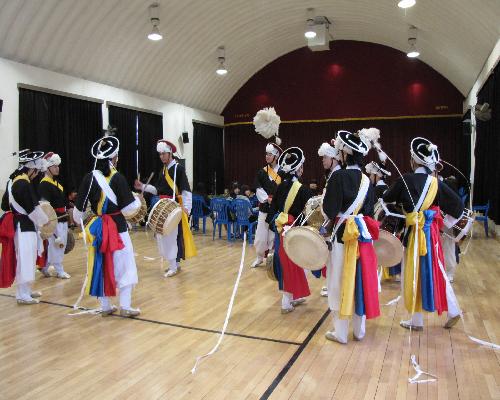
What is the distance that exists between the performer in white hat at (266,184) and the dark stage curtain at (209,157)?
831cm

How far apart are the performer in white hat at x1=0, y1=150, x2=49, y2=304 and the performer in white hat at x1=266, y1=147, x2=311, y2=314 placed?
94.2 inches

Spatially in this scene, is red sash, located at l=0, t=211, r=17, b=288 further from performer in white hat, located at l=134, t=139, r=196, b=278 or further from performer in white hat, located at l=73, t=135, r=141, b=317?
performer in white hat, located at l=134, t=139, r=196, b=278

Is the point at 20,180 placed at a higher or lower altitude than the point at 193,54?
lower

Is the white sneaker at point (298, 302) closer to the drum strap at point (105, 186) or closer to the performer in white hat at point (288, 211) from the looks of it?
the performer in white hat at point (288, 211)

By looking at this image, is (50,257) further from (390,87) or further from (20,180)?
(390,87)

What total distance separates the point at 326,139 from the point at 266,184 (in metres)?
10.2

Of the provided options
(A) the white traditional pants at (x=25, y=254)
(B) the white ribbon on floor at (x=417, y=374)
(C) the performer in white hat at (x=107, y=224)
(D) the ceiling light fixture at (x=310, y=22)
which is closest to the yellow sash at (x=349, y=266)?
(B) the white ribbon on floor at (x=417, y=374)

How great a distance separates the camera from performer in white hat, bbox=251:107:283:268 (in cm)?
604

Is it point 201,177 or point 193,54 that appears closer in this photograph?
point 193,54

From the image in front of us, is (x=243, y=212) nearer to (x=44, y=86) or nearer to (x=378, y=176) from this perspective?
(x=378, y=176)

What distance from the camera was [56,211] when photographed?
6.10 m

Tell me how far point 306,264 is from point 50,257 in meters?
3.99

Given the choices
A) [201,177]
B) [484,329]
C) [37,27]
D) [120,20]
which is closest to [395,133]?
[201,177]

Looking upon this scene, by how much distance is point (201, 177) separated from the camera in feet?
52.1
